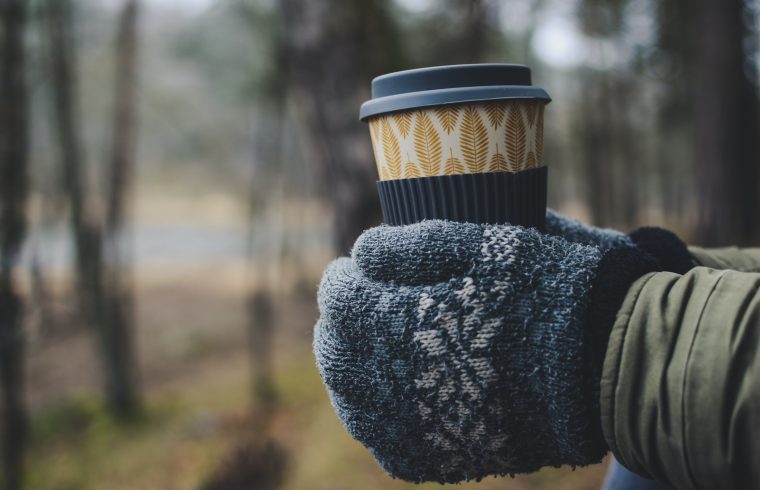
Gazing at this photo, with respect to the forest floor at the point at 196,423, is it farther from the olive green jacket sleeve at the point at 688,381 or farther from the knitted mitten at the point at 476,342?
the olive green jacket sleeve at the point at 688,381

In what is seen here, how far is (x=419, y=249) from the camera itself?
0.99 metres

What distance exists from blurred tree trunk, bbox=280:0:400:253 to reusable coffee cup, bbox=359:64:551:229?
233cm

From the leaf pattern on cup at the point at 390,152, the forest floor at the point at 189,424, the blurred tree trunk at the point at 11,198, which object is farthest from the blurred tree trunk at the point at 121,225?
the leaf pattern on cup at the point at 390,152

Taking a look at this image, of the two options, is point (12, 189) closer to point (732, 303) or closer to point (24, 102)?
point (24, 102)

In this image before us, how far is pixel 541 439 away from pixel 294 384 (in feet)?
32.0

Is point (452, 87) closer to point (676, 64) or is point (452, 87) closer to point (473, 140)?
point (473, 140)

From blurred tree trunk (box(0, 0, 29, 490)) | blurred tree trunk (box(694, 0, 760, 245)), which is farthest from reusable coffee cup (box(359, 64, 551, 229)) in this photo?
blurred tree trunk (box(0, 0, 29, 490))

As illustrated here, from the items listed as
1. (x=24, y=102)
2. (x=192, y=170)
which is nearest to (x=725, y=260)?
(x=24, y=102)

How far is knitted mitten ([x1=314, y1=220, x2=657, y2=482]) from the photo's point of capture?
907 mm

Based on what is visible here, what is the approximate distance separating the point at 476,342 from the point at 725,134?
15.2ft

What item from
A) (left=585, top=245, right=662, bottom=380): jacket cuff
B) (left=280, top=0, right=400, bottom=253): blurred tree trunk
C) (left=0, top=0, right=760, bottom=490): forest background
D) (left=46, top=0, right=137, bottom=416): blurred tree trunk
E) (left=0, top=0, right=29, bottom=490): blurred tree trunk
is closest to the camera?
(left=585, top=245, right=662, bottom=380): jacket cuff

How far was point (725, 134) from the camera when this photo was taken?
4.57 metres

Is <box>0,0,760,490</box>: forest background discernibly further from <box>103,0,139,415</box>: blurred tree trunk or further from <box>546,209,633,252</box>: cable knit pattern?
<box>546,209,633,252</box>: cable knit pattern

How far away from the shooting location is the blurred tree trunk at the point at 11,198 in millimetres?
5477
